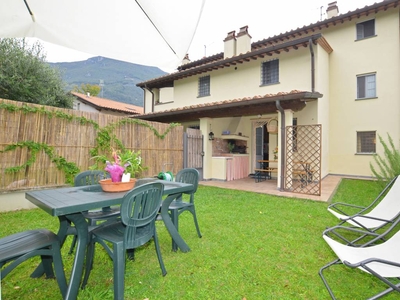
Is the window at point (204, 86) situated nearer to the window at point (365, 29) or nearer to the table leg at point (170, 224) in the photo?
the window at point (365, 29)

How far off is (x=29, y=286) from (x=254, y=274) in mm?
Answer: 2515

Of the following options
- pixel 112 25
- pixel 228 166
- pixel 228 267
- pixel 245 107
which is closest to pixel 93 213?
pixel 228 267

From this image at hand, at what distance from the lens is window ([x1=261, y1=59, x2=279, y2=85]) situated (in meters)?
9.30

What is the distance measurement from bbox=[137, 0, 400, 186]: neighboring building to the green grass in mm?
4793

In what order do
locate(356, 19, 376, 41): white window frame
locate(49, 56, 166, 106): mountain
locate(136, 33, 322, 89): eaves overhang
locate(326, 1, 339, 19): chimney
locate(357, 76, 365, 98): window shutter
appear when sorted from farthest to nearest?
locate(49, 56, 166, 106): mountain < locate(326, 1, 339, 19): chimney < locate(357, 76, 365, 98): window shutter < locate(356, 19, 376, 41): white window frame < locate(136, 33, 322, 89): eaves overhang

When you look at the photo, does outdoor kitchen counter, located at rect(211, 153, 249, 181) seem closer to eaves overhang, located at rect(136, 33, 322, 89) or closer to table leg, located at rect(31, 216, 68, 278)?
eaves overhang, located at rect(136, 33, 322, 89)

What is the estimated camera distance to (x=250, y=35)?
11297 millimetres

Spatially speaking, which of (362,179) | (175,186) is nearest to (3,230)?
(175,186)

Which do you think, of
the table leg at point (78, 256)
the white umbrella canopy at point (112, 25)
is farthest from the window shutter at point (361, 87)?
the table leg at point (78, 256)

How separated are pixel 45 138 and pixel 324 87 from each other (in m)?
10.8

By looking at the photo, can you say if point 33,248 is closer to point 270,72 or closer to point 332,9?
point 270,72

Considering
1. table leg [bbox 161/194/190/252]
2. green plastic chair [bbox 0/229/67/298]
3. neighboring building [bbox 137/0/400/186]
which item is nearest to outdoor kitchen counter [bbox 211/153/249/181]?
neighboring building [bbox 137/0/400/186]

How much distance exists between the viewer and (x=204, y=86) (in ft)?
38.5

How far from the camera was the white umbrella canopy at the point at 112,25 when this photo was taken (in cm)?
170
